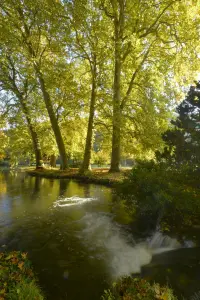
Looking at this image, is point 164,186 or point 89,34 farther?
point 89,34

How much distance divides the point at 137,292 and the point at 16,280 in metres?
2.32

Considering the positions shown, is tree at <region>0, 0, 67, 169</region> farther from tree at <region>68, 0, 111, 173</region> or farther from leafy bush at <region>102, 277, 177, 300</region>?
leafy bush at <region>102, 277, 177, 300</region>

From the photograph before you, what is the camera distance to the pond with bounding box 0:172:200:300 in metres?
5.04

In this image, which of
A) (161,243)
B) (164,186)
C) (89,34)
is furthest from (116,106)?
(161,243)

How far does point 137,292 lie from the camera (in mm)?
3994

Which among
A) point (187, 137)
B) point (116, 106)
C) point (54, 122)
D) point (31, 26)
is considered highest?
point (31, 26)

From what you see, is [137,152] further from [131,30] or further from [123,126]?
[131,30]

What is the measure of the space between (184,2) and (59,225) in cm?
2123

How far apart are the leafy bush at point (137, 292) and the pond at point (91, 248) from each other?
0.59 m

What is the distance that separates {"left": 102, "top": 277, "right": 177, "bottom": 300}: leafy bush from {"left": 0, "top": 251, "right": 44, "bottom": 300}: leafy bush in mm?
1376

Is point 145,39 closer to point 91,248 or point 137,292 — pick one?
point 91,248

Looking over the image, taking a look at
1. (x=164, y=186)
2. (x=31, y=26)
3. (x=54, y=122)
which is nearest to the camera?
(x=164, y=186)

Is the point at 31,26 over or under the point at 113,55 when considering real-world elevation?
over

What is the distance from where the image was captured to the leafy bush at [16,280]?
155 inches
